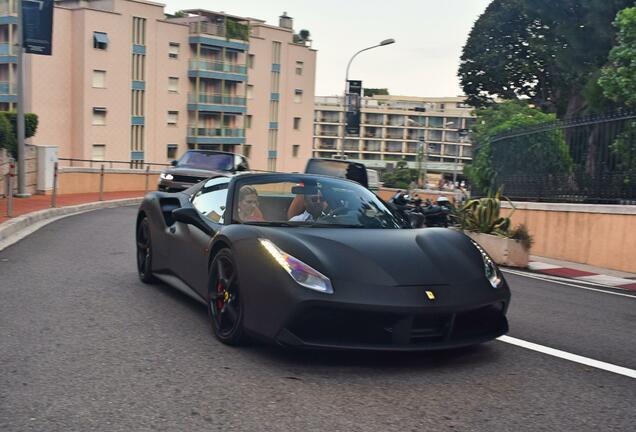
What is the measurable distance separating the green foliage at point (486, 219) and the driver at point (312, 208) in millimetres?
6415

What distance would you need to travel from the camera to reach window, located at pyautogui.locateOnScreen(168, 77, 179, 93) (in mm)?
65188

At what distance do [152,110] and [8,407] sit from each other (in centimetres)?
6204

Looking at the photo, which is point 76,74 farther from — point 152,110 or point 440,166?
point 440,166

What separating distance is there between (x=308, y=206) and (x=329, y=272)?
53.7 inches

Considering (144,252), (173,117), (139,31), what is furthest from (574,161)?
(173,117)

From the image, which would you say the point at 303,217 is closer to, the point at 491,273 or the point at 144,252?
the point at 491,273

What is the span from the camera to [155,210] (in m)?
7.24

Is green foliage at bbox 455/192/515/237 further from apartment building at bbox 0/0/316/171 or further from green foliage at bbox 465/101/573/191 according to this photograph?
apartment building at bbox 0/0/316/171

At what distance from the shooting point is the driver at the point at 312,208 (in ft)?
18.5

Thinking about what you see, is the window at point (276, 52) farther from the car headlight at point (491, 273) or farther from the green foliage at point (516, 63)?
the car headlight at point (491, 273)

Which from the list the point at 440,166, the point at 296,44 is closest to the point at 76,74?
the point at 296,44

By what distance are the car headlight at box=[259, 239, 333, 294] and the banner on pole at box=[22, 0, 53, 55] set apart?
14.9 m

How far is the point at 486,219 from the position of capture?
11984 mm

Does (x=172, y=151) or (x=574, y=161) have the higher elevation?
(x=574, y=161)
